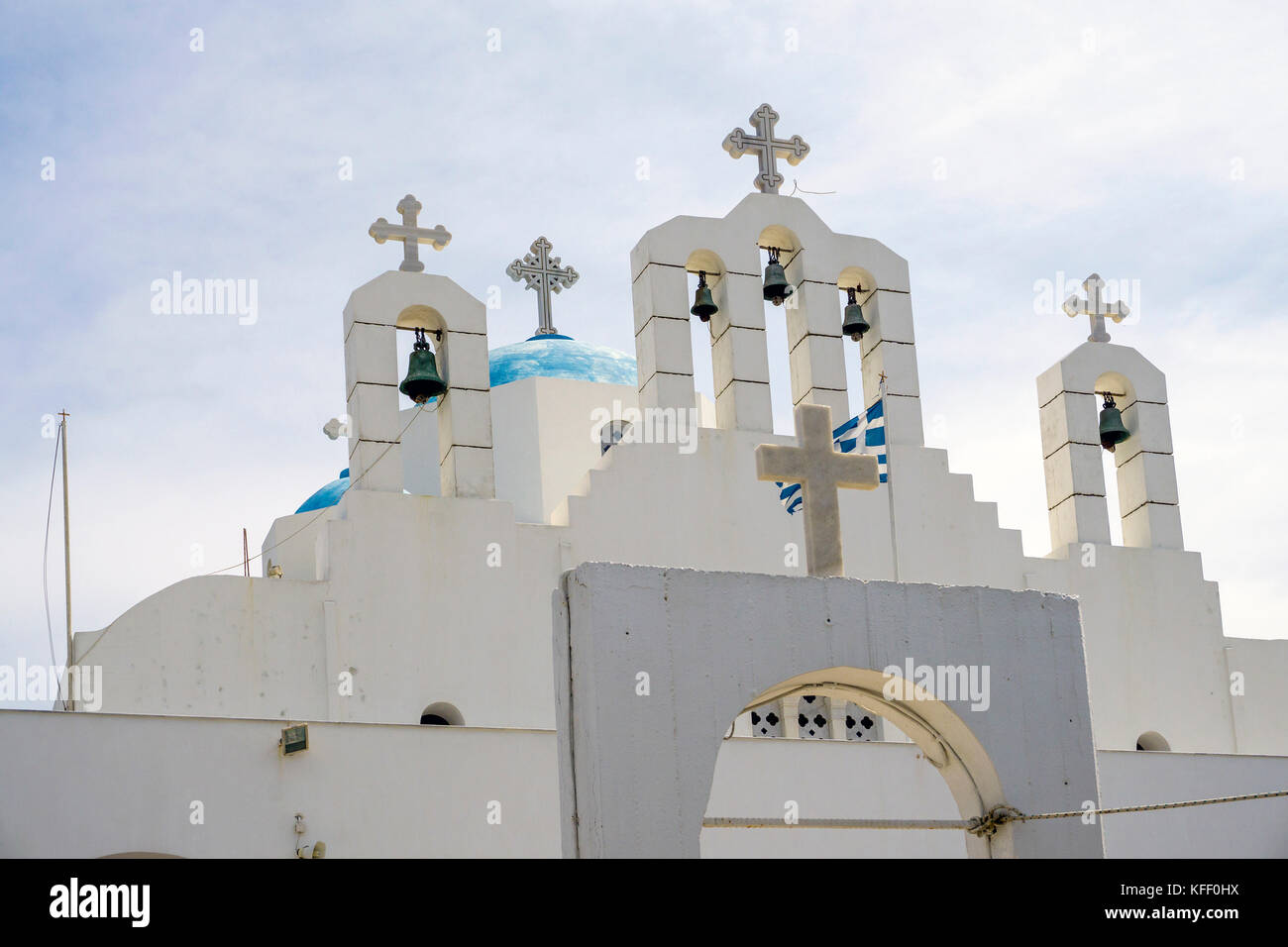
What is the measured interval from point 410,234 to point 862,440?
4.10 m

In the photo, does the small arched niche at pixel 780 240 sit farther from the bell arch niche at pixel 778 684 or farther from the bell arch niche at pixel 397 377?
the bell arch niche at pixel 778 684

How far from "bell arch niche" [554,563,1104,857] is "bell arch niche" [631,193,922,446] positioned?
5.36 m

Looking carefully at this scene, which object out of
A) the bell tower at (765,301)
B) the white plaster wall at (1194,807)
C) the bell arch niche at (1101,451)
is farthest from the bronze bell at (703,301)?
the white plaster wall at (1194,807)

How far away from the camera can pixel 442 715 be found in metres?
13.3

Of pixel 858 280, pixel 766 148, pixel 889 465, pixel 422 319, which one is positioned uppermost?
pixel 766 148

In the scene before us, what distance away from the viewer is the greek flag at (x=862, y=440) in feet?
46.0

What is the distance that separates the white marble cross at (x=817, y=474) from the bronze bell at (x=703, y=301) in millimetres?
5327

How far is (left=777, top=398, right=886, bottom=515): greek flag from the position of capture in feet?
46.0

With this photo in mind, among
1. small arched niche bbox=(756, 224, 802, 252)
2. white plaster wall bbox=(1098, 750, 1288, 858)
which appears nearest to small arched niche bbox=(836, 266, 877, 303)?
small arched niche bbox=(756, 224, 802, 252)

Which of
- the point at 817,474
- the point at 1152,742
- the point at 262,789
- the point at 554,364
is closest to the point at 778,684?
the point at 817,474

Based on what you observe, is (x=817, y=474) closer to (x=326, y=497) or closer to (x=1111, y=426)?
(x=1111, y=426)
